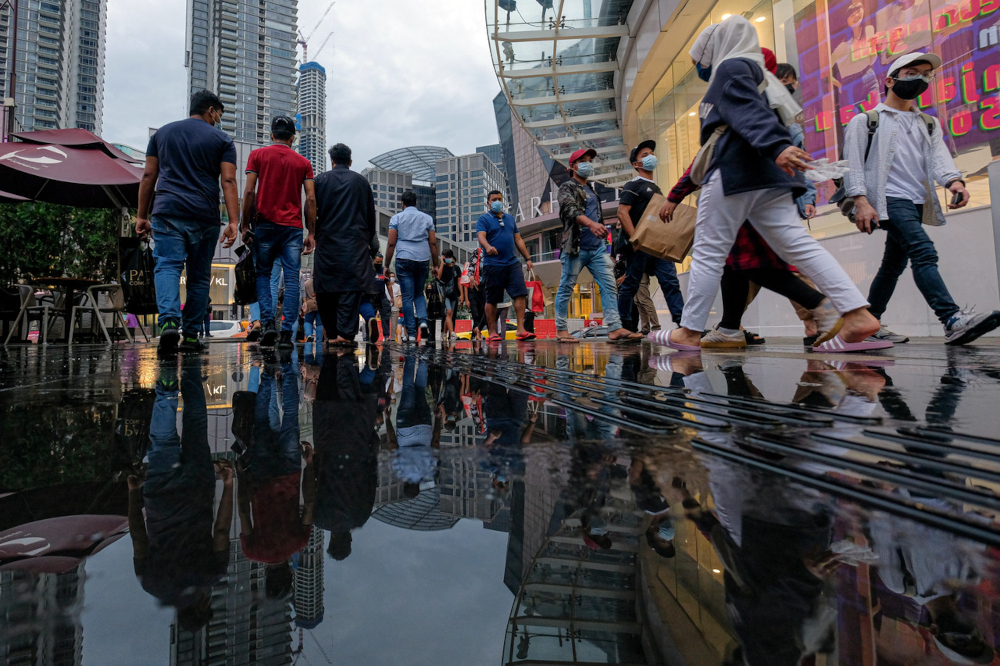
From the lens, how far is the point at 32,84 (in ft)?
Answer: 243

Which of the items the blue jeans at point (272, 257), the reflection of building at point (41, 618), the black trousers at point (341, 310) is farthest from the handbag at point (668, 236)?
the reflection of building at point (41, 618)

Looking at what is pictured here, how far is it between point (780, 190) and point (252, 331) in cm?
512

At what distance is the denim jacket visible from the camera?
5.69 meters

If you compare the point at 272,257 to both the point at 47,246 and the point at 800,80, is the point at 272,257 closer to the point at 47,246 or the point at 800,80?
the point at 47,246

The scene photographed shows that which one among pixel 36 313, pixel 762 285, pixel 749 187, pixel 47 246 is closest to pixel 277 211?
pixel 749 187

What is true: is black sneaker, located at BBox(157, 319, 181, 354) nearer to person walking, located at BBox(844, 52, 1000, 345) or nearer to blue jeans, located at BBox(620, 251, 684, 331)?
blue jeans, located at BBox(620, 251, 684, 331)

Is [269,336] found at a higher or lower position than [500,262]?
lower

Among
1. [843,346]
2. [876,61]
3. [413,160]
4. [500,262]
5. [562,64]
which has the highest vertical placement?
[413,160]

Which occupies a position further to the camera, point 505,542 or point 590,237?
point 590,237

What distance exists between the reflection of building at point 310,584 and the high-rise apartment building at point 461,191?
118 metres

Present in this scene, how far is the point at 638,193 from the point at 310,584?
550 centimetres

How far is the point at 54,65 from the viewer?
76.6 m

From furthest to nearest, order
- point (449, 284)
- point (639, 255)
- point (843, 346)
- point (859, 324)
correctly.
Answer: point (449, 284), point (639, 255), point (843, 346), point (859, 324)

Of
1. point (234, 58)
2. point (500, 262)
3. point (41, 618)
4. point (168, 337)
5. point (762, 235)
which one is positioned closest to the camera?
point (41, 618)
